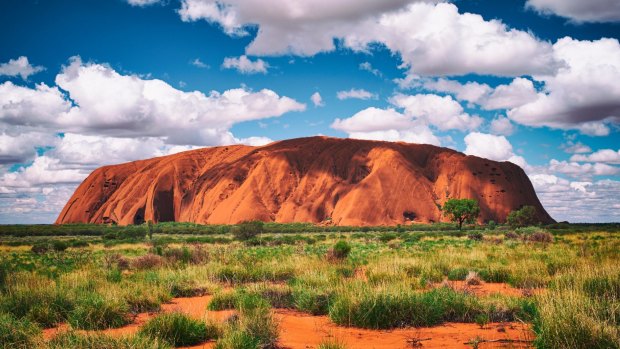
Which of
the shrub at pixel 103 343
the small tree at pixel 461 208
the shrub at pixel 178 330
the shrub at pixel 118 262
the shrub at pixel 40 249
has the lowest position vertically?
the shrub at pixel 40 249

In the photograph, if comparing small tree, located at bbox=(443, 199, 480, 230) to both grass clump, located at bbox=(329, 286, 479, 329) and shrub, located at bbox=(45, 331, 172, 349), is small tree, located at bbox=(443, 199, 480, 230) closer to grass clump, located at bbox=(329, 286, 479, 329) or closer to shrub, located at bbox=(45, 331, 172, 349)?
grass clump, located at bbox=(329, 286, 479, 329)

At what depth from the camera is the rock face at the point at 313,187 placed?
9750cm

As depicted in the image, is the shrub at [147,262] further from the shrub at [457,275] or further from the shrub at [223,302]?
the shrub at [457,275]

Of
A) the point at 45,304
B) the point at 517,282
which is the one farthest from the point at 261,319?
the point at 517,282

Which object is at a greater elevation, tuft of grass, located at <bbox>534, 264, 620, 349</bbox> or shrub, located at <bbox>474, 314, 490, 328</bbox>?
tuft of grass, located at <bbox>534, 264, 620, 349</bbox>

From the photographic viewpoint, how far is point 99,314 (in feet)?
26.0

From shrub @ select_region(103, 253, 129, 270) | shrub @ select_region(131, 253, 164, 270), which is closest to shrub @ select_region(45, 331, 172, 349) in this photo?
shrub @ select_region(131, 253, 164, 270)

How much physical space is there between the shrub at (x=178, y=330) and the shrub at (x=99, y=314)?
143cm

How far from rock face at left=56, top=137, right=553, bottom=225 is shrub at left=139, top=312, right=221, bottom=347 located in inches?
3293

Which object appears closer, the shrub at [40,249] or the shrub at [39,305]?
the shrub at [39,305]

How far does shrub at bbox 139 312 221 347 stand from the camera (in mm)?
6586

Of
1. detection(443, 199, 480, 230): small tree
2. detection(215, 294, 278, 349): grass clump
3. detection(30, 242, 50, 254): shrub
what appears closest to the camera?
detection(215, 294, 278, 349): grass clump

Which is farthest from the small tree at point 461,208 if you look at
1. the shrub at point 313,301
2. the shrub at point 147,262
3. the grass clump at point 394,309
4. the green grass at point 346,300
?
the grass clump at point 394,309

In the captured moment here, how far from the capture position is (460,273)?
44.7ft
